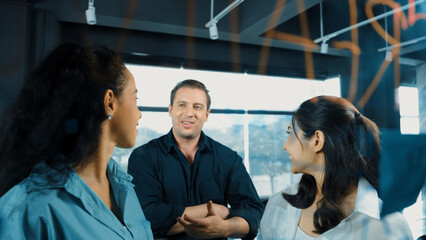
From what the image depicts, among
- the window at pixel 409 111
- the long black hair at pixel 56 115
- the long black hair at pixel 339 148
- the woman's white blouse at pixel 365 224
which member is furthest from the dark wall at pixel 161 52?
the long black hair at pixel 56 115

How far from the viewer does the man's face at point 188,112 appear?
1298 mm

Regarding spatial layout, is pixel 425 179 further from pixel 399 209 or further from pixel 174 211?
pixel 174 211

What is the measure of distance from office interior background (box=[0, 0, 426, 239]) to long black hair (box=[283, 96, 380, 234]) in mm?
75

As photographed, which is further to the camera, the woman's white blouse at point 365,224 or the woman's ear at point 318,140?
the woman's ear at point 318,140

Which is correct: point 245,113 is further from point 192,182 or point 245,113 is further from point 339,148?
point 339,148

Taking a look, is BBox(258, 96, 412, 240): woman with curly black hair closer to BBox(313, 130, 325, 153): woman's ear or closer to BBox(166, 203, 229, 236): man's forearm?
BBox(313, 130, 325, 153): woman's ear

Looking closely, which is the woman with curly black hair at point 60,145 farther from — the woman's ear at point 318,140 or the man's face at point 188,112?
the man's face at point 188,112

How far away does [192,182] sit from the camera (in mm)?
1268

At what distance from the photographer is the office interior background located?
952 mm

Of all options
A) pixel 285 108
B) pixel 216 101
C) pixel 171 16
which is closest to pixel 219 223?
pixel 171 16

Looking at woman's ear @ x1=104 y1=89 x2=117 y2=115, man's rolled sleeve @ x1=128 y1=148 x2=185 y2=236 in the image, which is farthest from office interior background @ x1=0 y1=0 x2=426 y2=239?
man's rolled sleeve @ x1=128 y1=148 x2=185 y2=236

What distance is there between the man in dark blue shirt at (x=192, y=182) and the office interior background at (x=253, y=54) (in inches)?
16.0

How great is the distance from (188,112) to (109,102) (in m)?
0.64

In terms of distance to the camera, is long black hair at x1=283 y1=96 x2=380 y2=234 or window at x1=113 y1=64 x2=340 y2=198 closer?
long black hair at x1=283 y1=96 x2=380 y2=234
